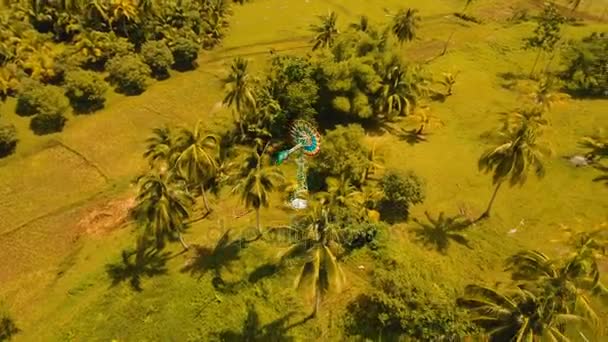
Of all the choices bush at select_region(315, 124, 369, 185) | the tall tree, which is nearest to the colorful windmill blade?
bush at select_region(315, 124, 369, 185)

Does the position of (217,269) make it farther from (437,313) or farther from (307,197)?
(437,313)

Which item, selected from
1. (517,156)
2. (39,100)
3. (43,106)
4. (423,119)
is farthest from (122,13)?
(517,156)

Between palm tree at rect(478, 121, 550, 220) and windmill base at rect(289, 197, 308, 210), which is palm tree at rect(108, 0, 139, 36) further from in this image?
palm tree at rect(478, 121, 550, 220)

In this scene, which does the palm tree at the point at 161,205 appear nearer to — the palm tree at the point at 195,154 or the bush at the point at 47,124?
the palm tree at the point at 195,154

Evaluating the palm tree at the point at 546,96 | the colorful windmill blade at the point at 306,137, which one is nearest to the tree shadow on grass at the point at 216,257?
the colorful windmill blade at the point at 306,137

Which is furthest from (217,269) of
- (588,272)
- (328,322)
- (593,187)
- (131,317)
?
(593,187)

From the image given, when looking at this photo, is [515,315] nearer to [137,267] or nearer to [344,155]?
[344,155]

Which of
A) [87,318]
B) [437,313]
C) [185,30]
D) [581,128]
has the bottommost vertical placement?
[87,318]

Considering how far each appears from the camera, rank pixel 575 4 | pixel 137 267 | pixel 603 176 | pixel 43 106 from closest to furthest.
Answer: pixel 137 267, pixel 603 176, pixel 43 106, pixel 575 4
